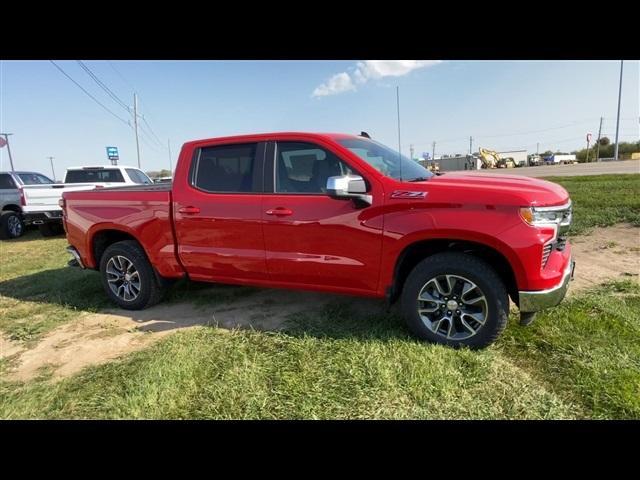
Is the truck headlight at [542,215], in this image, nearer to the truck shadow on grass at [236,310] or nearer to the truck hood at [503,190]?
the truck hood at [503,190]

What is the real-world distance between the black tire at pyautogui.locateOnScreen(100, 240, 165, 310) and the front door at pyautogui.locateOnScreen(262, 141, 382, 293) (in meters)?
1.67

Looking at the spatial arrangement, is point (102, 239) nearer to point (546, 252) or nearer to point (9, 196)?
point (546, 252)

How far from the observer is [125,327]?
402cm

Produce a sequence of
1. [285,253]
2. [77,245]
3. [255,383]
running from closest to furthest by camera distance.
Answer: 1. [255,383]
2. [285,253]
3. [77,245]

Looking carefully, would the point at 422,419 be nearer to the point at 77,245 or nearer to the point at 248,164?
the point at 248,164

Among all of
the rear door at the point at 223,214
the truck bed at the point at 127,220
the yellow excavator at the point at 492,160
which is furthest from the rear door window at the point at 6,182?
the yellow excavator at the point at 492,160

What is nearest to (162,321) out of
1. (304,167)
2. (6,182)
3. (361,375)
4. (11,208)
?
(304,167)

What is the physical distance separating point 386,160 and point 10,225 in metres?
11.5

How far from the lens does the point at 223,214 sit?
3723 millimetres

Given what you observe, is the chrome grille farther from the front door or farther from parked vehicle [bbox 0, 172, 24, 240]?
parked vehicle [bbox 0, 172, 24, 240]

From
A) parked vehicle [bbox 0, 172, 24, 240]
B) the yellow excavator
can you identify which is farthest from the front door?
the yellow excavator

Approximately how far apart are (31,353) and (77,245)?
1575 mm

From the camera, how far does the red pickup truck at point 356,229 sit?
2869 mm
